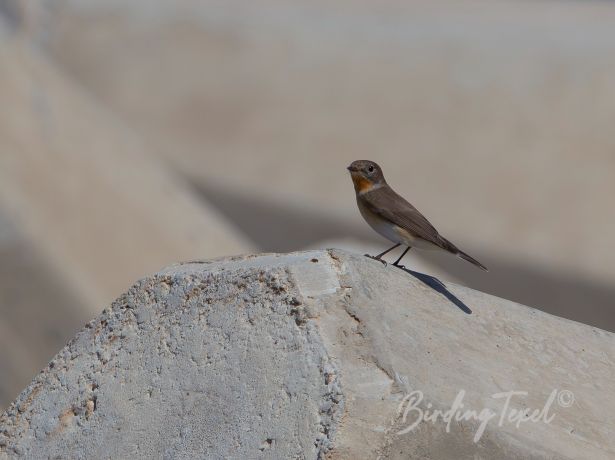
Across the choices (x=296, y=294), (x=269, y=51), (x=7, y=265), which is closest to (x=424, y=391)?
(x=296, y=294)

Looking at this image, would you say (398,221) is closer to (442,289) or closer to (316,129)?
(442,289)

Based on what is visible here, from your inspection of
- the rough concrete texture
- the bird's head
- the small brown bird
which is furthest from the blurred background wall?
the rough concrete texture

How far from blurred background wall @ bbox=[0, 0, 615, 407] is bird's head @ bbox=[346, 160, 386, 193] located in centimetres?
266

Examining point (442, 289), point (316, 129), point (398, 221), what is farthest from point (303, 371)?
point (316, 129)

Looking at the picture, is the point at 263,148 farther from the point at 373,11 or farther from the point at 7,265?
the point at 7,265

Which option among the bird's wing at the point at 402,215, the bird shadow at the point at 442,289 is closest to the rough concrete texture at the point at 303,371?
the bird shadow at the point at 442,289

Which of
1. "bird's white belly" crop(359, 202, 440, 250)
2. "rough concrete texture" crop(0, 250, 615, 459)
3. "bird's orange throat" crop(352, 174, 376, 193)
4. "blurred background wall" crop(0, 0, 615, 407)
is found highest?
"blurred background wall" crop(0, 0, 615, 407)

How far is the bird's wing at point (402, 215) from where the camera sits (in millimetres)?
4832

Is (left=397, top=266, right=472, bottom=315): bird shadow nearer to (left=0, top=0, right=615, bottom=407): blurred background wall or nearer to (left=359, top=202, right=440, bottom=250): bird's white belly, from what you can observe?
(left=359, top=202, right=440, bottom=250): bird's white belly

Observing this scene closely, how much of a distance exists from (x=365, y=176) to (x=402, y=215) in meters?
0.41

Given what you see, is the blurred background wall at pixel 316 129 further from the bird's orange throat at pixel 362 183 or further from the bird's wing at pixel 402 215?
the bird's wing at pixel 402 215

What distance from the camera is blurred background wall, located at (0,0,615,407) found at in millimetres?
8289

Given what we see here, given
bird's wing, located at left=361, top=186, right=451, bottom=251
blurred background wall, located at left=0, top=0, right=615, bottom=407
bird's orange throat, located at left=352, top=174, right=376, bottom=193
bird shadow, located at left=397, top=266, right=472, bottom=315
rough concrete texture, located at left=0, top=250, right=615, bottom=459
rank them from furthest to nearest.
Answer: blurred background wall, located at left=0, top=0, right=615, bottom=407 → bird's orange throat, located at left=352, top=174, right=376, bottom=193 → bird's wing, located at left=361, top=186, right=451, bottom=251 → bird shadow, located at left=397, top=266, right=472, bottom=315 → rough concrete texture, located at left=0, top=250, right=615, bottom=459

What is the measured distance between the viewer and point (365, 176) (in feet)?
17.2
